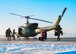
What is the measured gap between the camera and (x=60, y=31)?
4062 centimetres

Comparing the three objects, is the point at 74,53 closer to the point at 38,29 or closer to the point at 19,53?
the point at 19,53

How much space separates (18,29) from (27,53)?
3346cm

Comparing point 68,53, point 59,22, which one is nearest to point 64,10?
point 59,22

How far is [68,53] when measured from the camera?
1505 cm

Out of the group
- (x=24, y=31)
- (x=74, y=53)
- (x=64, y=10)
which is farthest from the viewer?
(x=24, y=31)

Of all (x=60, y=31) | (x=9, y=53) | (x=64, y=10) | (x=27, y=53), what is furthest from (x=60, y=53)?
(x=64, y=10)

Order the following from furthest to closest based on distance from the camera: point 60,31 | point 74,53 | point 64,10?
point 64,10 → point 60,31 → point 74,53

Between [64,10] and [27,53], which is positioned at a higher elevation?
[64,10]

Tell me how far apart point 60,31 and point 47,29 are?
85.6 inches

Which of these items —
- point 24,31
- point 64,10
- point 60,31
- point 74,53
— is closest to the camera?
point 74,53

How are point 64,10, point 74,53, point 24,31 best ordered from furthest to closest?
point 24,31, point 64,10, point 74,53

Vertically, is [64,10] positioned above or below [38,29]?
above

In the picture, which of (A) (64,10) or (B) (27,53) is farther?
(A) (64,10)

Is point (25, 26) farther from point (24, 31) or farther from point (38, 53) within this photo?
point (38, 53)
